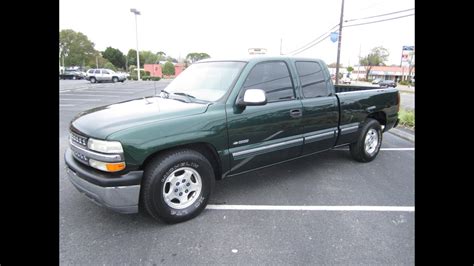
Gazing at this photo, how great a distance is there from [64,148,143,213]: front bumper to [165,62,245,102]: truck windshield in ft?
4.23

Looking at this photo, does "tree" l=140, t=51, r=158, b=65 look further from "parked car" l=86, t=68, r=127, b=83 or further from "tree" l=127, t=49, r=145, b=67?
"parked car" l=86, t=68, r=127, b=83

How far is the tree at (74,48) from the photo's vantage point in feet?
233

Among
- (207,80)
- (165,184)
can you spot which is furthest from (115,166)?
(207,80)

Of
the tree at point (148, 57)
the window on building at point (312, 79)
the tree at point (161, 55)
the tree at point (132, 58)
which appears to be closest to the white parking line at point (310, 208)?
the window on building at point (312, 79)

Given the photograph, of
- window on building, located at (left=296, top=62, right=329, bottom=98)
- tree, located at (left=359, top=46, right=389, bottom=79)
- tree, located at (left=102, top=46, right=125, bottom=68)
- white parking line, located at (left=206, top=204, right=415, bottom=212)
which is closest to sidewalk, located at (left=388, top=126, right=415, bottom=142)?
window on building, located at (left=296, top=62, right=329, bottom=98)

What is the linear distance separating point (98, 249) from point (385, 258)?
8.55 feet

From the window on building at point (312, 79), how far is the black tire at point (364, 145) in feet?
3.80

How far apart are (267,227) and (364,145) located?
9.46 feet

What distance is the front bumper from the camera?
2.74m

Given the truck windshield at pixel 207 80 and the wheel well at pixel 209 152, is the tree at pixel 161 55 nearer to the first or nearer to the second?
the truck windshield at pixel 207 80

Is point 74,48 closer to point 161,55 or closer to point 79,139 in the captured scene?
point 161,55
